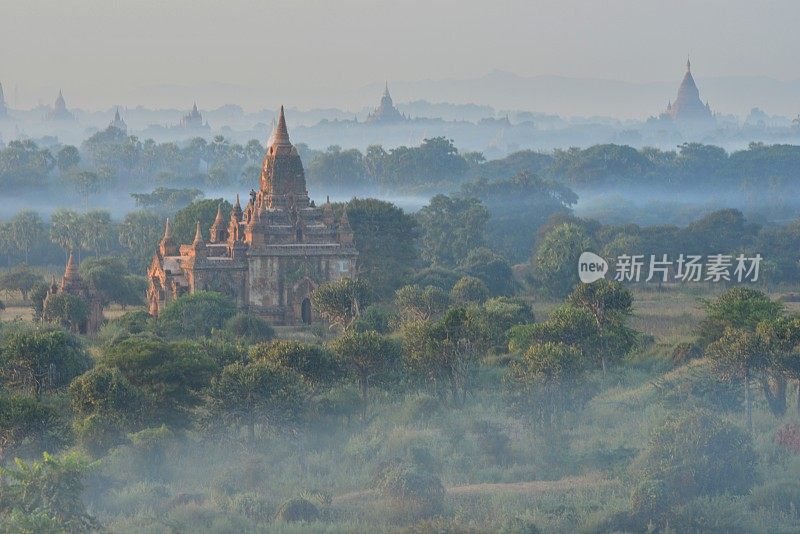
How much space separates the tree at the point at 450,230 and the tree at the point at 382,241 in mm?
17429

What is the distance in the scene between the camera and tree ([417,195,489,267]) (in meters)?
105

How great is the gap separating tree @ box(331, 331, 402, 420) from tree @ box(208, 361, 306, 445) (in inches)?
171

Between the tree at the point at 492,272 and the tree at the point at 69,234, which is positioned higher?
the tree at the point at 69,234

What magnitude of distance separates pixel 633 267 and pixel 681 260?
4433 millimetres

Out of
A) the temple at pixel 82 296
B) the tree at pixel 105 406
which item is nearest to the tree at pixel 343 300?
the temple at pixel 82 296

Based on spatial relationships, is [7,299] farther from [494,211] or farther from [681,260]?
[494,211]

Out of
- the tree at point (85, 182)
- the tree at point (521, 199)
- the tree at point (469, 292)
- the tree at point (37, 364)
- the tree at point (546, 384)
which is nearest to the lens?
the tree at point (546, 384)

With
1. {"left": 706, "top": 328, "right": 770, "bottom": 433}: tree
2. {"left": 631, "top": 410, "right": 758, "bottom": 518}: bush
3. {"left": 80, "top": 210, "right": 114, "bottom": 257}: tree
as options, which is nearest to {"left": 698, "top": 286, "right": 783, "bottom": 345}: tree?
{"left": 706, "top": 328, "right": 770, "bottom": 433}: tree

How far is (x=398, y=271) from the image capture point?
81.1 meters

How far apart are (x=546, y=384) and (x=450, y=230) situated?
197 feet

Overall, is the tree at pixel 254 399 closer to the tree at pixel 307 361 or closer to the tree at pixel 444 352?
the tree at pixel 307 361

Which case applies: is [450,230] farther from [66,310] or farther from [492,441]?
[492,441]

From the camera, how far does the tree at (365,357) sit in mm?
51500

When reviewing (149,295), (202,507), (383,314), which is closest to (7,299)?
(149,295)
